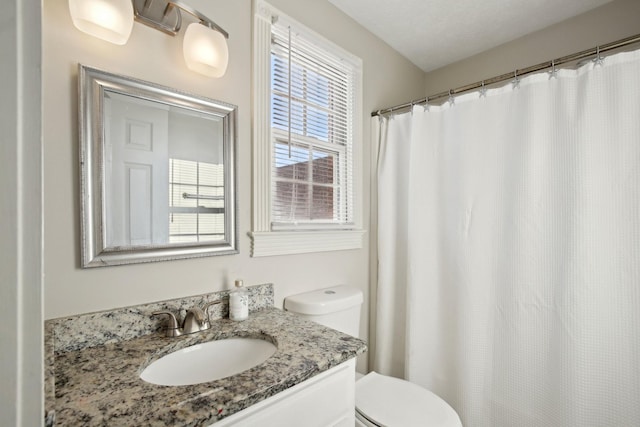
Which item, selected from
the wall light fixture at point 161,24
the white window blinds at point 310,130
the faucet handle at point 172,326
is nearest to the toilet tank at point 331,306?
the white window blinds at point 310,130

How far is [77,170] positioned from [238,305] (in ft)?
2.32

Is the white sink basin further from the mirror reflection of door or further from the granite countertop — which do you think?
the mirror reflection of door

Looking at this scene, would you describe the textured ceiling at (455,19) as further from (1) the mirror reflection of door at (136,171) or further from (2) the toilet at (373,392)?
(2) the toilet at (373,392)

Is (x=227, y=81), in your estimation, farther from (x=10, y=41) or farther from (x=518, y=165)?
(x=518, y=165)

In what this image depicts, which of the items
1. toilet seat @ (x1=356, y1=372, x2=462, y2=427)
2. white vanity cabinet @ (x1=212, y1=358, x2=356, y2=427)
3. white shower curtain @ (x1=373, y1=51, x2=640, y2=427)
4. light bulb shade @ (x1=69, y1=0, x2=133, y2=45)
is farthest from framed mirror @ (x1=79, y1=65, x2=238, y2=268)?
white shower curtain @ (x1=373, y1=51, x2=640, y2=427)

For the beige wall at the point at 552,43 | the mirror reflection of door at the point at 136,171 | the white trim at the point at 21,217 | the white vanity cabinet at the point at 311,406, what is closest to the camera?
the white trim at the point at 21,217

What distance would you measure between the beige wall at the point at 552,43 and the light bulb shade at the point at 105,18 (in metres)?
2.26

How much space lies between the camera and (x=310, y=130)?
1622 millimetres

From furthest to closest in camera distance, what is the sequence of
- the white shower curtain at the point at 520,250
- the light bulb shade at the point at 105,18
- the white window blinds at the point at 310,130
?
the white window blinds at the point at 310,130, the white shower curtain at the point at 520,250, the light bulb shade at the point at 105,18

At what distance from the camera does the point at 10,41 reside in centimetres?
33

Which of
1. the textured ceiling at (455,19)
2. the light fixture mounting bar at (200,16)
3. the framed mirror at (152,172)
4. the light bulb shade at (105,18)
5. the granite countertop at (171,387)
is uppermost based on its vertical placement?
the textured ceiling at (455,19)

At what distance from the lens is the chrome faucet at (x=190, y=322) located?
101 centimetres

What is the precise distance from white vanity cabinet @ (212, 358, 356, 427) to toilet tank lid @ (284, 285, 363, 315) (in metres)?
0.43

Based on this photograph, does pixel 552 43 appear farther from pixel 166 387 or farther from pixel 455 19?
pixel 166 387
